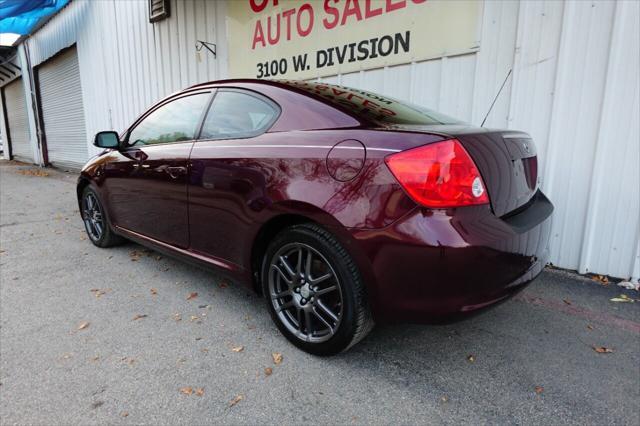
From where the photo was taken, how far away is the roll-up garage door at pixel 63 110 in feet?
39.2

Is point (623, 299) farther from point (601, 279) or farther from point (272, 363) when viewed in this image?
point (272, 363)

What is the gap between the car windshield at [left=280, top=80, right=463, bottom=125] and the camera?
84.5 inches

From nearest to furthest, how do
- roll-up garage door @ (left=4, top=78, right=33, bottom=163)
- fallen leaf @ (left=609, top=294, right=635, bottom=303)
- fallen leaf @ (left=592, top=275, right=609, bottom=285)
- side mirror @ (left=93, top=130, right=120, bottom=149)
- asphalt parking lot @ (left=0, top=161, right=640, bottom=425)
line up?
asphalt parking lot @ (left=0, top=161, right=640, bottom=425) → fallen leaf @ (left=609, top=294, right=635, bottom=303) → fallen leaf @ (left=592, top=275, right=609, bottom=285) → side mirror @ (left=93, top=130, right=120, bottom=149) → roll-up garage door @ (left=4, top=78, right=33, bottom=163)

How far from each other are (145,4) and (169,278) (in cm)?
733

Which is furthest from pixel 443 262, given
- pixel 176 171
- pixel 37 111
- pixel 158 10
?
pixel 37 111

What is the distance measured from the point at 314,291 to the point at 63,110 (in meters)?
14.2

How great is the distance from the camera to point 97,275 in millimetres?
3496

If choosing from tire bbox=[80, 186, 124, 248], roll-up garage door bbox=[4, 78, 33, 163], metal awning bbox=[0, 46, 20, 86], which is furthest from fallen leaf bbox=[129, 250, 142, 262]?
metal awning bbox=[0, 46, 20, 86]

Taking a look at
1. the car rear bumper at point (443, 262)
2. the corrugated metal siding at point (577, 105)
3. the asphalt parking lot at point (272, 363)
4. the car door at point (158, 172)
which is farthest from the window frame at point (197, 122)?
the corrugated metal siding at point (577, 105)

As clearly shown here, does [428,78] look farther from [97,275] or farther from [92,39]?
[92,39]

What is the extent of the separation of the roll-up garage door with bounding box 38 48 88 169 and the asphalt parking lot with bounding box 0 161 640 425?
34.7ft

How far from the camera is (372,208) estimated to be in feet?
6.01

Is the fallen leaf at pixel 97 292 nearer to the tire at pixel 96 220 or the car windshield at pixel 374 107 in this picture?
the tire at pixel 96 220

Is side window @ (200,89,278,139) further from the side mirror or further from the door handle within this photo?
the side mirror
